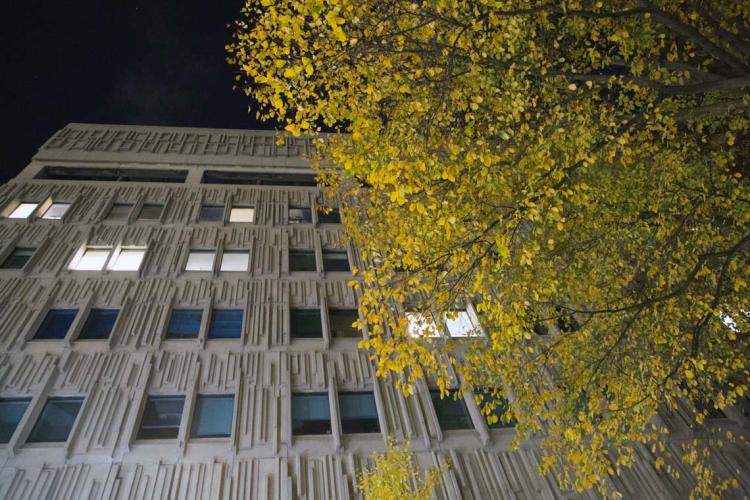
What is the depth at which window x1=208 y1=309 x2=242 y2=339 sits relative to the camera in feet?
50.8

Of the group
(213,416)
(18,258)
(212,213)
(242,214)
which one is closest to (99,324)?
(18,258)

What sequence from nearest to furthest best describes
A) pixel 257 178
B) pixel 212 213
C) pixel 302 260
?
pixel 302 260, pixel 212 213, pixel 257 178

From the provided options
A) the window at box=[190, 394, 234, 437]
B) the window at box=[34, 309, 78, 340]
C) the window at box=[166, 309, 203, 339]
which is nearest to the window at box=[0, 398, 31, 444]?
the window at box=[34, 309, 78, 340]

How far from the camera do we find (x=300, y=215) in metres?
22.0

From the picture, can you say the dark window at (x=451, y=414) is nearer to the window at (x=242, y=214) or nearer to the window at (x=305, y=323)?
the window at (x=305, y=323)

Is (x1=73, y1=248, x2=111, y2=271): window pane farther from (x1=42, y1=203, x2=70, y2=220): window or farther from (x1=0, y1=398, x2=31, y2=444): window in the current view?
(x1=0, y1=398, x2=31, y2=444): window

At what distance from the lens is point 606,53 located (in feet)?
28.8

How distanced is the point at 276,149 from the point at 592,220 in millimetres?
21422

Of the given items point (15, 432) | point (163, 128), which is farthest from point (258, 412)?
point (163, 128)

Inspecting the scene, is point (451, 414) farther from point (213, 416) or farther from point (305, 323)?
point (213, 416)

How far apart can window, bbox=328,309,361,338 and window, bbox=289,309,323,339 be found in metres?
0.57

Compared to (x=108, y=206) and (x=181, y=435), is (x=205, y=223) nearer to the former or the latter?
(x=108, y=206)

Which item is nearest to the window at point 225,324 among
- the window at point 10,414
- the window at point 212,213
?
the window at point 10,414

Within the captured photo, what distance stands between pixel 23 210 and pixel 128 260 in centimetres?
705
